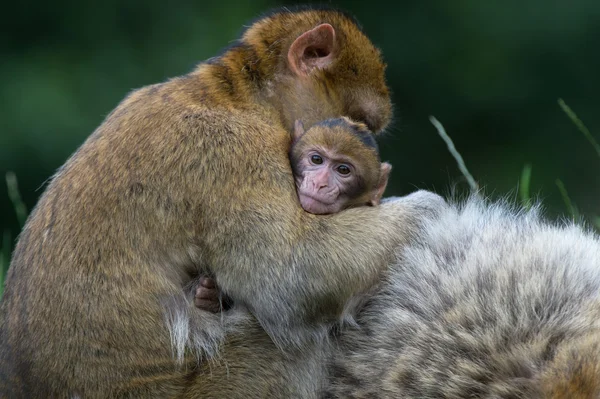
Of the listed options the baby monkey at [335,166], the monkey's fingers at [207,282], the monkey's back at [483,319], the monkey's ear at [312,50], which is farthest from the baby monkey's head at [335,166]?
the monkey's fingers at [207,282]

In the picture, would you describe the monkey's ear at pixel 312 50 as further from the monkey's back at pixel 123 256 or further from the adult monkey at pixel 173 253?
the monkey's back at pixel 123 256

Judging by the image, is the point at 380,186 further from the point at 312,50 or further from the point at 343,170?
the point at 312,50

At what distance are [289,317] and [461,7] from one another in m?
10.6

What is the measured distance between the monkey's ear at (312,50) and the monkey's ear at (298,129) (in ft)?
0.79

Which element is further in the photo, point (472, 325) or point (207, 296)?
point (207, 296)

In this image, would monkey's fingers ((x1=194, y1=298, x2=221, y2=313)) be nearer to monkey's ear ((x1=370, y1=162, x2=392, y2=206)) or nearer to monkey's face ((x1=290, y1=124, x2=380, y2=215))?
monkey's face ((x1=290, y1=124, x2=380, y2=215))

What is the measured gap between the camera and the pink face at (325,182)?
14.8 feet

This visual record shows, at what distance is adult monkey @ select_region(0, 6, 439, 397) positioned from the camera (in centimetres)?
414

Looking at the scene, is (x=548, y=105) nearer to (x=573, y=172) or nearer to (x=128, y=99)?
(x=573, y=172)

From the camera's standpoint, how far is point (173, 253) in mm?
4309

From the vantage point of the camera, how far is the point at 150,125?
4.53m

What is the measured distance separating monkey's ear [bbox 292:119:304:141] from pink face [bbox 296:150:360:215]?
0.55 ft

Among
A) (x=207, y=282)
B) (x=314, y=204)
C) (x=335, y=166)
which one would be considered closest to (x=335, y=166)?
(x=335, y=166)

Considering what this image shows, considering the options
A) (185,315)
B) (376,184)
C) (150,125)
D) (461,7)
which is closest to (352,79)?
(376,184)
